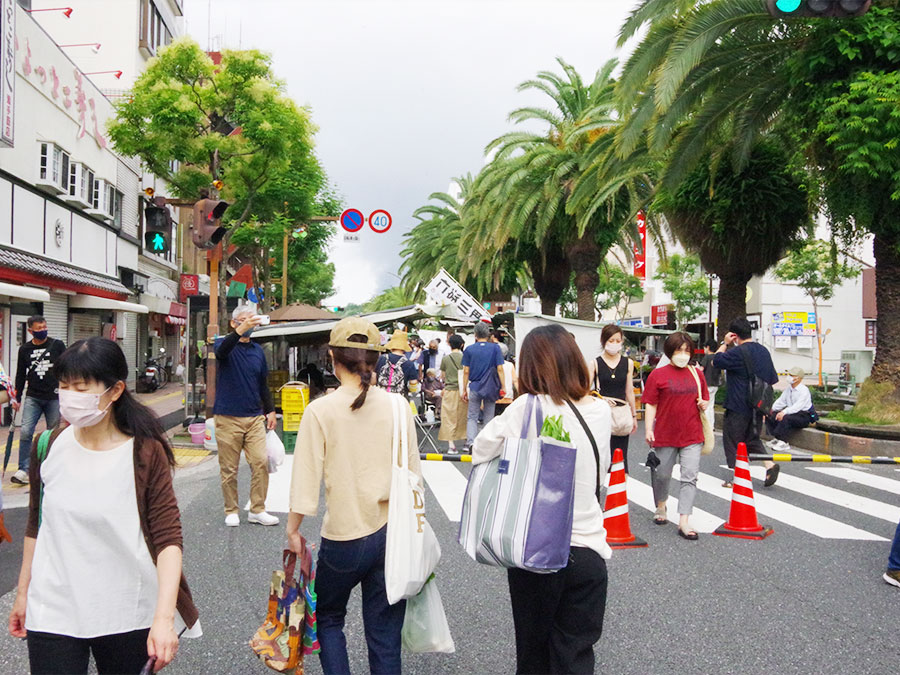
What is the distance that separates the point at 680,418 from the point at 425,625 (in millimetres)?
4137

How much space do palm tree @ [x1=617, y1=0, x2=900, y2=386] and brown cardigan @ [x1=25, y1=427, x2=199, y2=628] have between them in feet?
35.1

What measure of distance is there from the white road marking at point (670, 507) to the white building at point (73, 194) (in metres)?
11.0

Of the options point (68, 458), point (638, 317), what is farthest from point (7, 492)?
point (638, 317)

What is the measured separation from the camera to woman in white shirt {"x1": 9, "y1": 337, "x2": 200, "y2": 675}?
2248mm

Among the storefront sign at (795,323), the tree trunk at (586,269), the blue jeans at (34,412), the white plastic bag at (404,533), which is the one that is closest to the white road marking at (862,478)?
the white plastic bag at (404,533)

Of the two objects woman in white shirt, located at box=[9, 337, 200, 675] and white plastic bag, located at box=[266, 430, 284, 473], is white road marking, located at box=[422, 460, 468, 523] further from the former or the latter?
woman in white shirt, located at box=[9, 337, 200, 675]

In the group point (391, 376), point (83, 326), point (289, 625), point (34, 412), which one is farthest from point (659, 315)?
point (289, 625)

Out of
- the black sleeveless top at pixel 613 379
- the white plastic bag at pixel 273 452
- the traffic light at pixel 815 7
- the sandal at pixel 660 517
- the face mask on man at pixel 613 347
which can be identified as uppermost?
the traffic light at pixel 815 7

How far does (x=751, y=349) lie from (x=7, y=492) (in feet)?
27.0

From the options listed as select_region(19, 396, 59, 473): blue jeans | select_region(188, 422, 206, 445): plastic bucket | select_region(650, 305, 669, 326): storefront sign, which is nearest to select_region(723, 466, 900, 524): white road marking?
select_region(188, 422, 206, 445): plastic bucket

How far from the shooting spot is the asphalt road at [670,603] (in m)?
3.91

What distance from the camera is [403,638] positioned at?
3.05 metres

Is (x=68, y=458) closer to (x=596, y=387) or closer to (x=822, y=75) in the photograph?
(x=596, y=387)

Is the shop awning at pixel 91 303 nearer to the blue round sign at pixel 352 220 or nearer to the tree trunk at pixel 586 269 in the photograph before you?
the blue round sign at pixel 352 220
